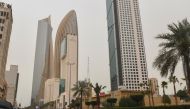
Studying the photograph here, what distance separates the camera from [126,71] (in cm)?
19188

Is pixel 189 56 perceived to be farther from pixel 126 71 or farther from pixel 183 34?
pixel 126 71

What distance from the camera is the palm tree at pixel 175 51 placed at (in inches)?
1104

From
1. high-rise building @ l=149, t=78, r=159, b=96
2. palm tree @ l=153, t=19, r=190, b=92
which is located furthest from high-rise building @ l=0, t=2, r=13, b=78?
palm tree @ l=153, t=19, r=190, b=92

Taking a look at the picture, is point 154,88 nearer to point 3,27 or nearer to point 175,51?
point 3,27

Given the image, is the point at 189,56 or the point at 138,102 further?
the point at 138,102

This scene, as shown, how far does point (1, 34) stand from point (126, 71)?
392 ft

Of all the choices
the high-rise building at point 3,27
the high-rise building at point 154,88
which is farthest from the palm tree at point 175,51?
the high-rise building at point 154,88

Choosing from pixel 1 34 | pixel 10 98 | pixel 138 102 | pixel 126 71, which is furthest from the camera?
pixel 126 71

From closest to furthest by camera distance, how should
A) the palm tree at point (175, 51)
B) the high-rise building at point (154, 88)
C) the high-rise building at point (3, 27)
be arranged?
the palm tree at point (175, 51) < the high-rise building at point (3, 27) < the high-rise building at point (154, 88)

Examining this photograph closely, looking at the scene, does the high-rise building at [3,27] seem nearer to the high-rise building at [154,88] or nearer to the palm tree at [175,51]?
the high-rise building at [154,88]

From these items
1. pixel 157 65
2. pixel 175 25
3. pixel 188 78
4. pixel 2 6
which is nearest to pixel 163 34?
pixel 175 25

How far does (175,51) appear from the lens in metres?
28.7

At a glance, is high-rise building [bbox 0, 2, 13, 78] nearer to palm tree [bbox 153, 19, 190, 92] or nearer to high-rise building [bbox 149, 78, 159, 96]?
high-rise building [bbox 149, 78, 159, 96]

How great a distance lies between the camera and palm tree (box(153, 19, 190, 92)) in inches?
1104
